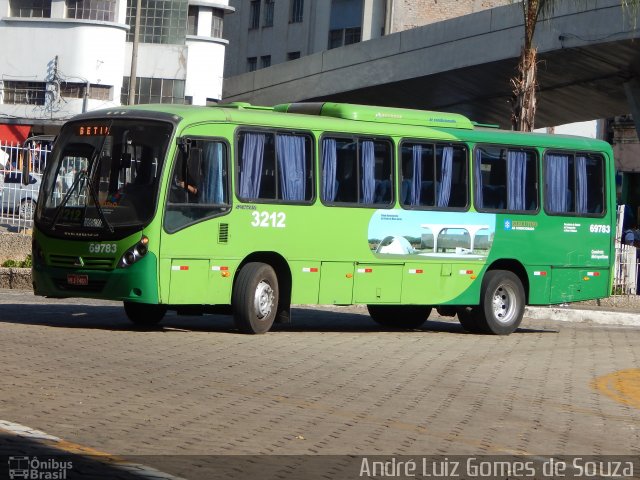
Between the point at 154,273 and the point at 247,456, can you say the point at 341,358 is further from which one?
the point at 247,456

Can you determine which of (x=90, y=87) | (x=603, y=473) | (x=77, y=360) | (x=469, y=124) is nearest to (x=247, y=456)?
(x=603, y=473)

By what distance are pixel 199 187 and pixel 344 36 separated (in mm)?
43478

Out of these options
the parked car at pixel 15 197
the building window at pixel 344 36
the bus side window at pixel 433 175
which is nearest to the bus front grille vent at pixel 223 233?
the bus side window at pixel 433 175

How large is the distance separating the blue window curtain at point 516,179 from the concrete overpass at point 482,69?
472 inches

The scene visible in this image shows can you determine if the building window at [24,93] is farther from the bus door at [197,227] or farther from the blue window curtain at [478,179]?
the bus door at [197,227]

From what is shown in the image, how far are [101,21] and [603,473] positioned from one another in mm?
43938

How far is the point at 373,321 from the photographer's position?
75.3ft

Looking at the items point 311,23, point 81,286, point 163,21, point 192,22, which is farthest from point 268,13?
point 81,286

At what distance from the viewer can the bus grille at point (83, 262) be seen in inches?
671

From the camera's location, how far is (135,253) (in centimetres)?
1692

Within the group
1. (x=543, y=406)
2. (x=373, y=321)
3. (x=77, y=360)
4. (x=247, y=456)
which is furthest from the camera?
(x=373, y=321)

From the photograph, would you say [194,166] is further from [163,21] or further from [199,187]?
[163,21]

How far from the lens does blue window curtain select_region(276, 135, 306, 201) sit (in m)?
18.5

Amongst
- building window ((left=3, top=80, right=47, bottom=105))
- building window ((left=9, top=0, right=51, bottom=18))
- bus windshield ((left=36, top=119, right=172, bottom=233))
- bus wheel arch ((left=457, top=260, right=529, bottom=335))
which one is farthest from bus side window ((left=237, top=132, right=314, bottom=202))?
building window ((left=9, top=0, right=51, bottom=18))
